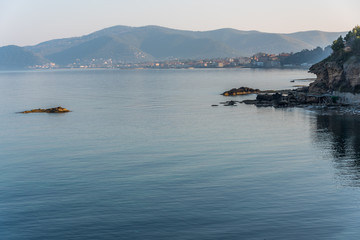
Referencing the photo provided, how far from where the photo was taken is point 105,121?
247ft

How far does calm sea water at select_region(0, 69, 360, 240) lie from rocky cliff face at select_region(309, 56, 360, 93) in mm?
20511

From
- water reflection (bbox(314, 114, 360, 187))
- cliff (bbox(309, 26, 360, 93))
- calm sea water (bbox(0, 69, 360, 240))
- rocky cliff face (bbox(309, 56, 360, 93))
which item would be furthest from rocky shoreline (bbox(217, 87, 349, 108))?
calm sea water (bbox(0, 69, 360, 240))

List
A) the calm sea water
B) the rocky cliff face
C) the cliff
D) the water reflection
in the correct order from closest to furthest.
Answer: the calm sea water < the water reflection < the rocky cliff face < the cliff

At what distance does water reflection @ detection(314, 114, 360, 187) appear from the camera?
3959 centimetres

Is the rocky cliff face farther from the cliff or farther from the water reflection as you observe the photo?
the water reflection

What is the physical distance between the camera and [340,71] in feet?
305

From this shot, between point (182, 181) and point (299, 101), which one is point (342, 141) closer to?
point (182, 181)

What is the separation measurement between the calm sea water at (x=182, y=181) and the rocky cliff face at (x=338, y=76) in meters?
20.5

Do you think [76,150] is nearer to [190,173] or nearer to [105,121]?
[190,173]

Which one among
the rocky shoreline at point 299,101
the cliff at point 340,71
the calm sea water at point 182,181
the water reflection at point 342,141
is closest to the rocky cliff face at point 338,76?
the cliff at point 340,71

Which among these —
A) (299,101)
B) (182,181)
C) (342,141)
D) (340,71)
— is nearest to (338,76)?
(340,71)

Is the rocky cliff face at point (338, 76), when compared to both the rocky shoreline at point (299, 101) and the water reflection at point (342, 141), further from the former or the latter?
the water reflection at point (342, 141)

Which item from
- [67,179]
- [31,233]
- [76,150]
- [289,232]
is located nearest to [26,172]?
[67,179]

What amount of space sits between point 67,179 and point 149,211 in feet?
36.4
